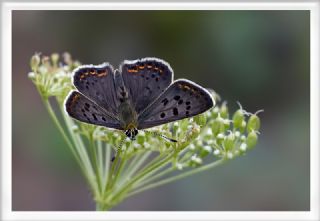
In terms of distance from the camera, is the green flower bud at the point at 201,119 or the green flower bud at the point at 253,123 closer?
the green flower bud at the point at 201,119

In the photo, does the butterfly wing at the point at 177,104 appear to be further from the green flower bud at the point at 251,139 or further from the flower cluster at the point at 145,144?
the green flower bud at the point at 251,139

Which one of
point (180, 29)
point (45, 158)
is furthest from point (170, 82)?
point (180, 29)

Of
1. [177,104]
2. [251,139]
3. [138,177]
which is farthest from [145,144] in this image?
[251,139]

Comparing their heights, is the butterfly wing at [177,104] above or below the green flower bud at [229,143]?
above

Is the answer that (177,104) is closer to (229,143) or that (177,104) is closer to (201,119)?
Result: (201,119)

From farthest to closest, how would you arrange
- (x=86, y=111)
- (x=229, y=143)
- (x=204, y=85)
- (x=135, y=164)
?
(x=204, y=85) < (x=135, y=164) < (x=229, y=143) < (x=86, y=111)

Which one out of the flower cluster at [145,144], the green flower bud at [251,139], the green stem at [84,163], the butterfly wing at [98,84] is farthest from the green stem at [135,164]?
the green flower bud at [251,139]
